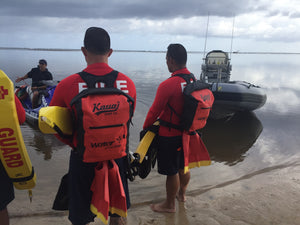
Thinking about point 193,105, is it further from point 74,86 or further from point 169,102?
point 74,86

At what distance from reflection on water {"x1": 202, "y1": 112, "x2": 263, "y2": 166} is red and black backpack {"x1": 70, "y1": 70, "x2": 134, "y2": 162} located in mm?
3891

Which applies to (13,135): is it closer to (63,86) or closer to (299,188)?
(63,86)

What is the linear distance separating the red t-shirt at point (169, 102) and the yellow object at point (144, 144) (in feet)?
0.43

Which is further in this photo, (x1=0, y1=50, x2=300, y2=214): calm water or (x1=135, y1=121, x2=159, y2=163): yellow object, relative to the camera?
(x1=0, y1=50, x2=300, y2=214): calm water

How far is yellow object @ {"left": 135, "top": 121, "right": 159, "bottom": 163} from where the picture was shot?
2.68m

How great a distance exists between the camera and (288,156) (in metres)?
5.37

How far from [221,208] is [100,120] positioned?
2.42 metres

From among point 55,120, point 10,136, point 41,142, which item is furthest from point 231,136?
point 10,136

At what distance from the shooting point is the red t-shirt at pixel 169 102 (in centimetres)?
266

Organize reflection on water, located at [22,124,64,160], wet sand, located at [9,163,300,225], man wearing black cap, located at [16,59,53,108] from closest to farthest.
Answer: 1. wet sand, located at [9,163,300,225]
2. reflection on water, located at [22,124,64,160]
3. man wearing black cap, located at [16,59,53,108]

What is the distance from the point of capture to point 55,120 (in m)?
1.67

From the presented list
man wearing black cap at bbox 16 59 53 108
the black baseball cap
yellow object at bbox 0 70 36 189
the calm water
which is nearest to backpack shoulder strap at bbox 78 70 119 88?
the black baseball cap

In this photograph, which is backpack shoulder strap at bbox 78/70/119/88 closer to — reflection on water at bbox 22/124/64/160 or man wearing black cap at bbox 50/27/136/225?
man wearing black cap at bbox 50/27/136/225

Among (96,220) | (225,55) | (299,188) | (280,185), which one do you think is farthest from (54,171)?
(225,55)
